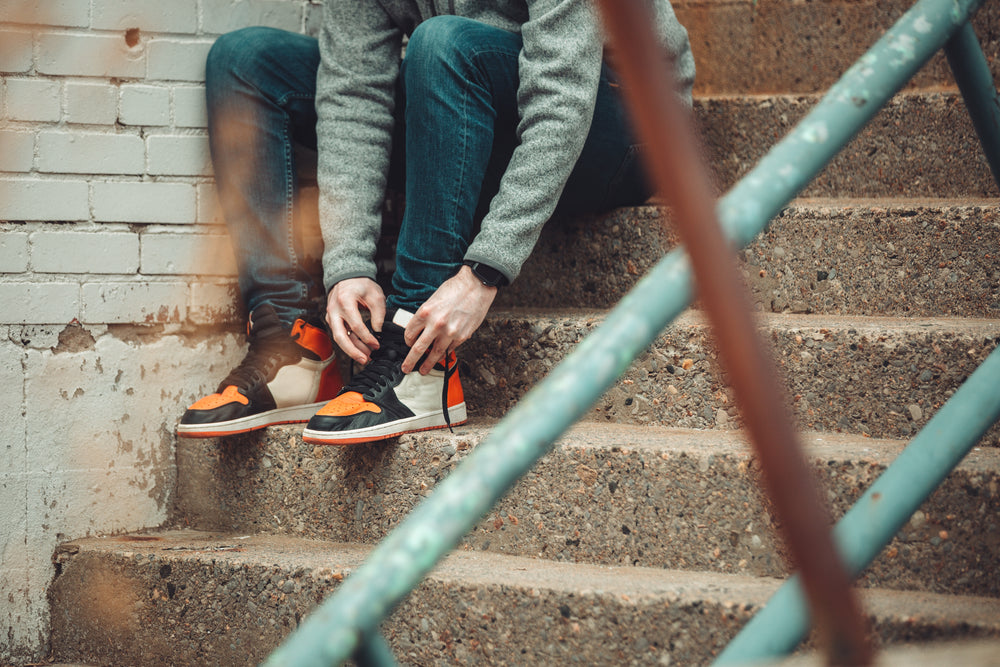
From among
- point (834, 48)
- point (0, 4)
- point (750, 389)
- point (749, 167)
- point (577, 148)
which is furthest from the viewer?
point (834, 48)

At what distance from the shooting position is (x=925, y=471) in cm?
66

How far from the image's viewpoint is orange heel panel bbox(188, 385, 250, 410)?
1.27 meters

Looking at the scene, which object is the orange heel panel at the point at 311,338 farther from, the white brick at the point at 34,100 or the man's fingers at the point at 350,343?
the white brick at the point at 34,100

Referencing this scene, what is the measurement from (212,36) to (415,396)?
2.66ft

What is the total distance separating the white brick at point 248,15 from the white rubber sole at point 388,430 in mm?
822

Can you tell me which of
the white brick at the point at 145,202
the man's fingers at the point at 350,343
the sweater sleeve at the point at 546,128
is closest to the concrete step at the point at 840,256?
the sweater sleeve at the point at 546,128

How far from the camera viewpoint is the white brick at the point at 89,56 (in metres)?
1.33

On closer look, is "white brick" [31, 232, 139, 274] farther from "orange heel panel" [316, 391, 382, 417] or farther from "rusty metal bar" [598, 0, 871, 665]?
"rusty metal bar" [598, 0, 871, 665]

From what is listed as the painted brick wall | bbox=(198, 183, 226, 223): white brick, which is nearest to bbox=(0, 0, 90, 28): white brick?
the painted brick wall

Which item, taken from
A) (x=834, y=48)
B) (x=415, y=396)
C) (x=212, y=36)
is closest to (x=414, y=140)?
(x=415, y=396)

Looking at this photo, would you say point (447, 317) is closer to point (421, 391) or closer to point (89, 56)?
point (421, 391)

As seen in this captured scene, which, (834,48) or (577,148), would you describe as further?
(834,48)

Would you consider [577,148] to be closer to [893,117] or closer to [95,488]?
[893,117]

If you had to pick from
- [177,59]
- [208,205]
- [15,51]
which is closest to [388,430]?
[208,205]
